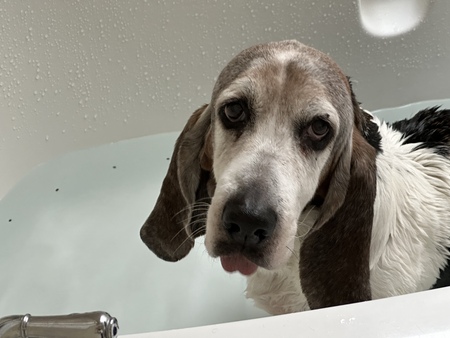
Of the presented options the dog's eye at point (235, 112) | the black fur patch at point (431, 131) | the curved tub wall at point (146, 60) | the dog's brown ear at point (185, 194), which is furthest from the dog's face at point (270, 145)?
the curved tub wall at point (146, 60)

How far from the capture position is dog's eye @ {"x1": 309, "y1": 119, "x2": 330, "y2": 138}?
4.24 ft

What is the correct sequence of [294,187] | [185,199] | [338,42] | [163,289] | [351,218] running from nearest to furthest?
[294,187], [351,218], [185,199], [163,289], [338,42]

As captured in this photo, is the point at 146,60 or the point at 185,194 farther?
the point at 146,60

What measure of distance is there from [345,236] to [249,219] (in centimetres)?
42

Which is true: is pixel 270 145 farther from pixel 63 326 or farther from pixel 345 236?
pixel 63 326

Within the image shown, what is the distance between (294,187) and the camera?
1227 millimetres

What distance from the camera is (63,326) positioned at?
2.73 ft

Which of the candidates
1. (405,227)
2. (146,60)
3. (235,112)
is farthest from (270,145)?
(146,60)

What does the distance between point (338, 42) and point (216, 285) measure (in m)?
1.23

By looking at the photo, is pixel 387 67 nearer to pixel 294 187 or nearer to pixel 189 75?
pixel 189 75

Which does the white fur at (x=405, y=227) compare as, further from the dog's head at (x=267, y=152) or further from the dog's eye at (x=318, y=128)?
the dog's eye at (x=318, y=128)

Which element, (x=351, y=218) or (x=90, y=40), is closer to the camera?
(x=351, y=218)

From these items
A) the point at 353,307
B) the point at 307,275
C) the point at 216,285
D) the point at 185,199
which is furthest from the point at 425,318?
the point at 216,285

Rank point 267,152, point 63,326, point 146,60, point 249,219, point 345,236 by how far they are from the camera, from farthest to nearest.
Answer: point 146,60
point 345,236
point 267,152
point 249,219
point 63,326
